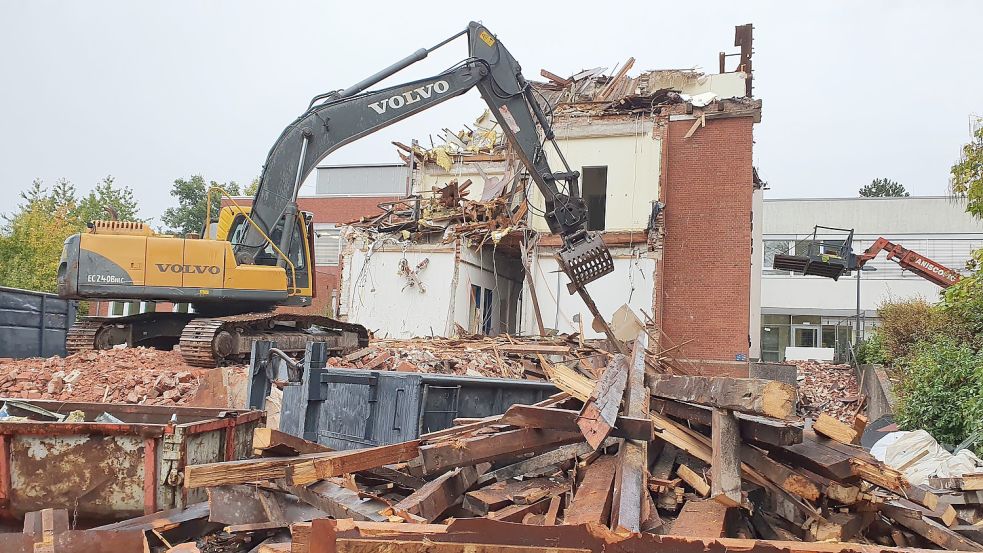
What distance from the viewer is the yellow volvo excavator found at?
11.2 metres

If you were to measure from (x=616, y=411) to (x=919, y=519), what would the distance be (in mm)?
2023

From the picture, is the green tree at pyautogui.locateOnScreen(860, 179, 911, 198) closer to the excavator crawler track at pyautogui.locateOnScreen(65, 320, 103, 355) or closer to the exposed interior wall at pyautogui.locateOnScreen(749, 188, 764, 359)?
the exposed interior wall at pyautogui.locateOnScreen(749, 188, 764, 359)

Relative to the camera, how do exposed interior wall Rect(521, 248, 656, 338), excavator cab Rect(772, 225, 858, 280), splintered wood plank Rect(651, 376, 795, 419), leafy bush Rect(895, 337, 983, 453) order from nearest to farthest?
splintered wood plank Rect(651, 376, 795, 419) < leafy bush Rect(895, 337, 983, 453) < exposed interior wall Rect(521, 248, 656, 338) < excavator cab Rect(772, 225, 858, 280)

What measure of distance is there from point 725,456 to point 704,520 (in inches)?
23.5

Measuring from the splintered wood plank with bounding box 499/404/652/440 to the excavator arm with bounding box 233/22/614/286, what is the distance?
330 inches

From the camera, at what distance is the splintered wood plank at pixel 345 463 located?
4.16 metres

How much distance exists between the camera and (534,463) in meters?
4.79

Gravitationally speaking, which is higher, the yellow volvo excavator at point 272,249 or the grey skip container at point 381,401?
the yellow volvo excavator at point 272,249

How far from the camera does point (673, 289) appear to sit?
20.3 meters

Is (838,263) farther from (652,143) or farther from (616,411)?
(616,411)

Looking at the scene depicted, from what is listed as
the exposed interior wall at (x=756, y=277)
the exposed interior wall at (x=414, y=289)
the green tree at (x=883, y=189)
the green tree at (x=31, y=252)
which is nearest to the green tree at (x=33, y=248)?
the green tree at (x=31, y=252)

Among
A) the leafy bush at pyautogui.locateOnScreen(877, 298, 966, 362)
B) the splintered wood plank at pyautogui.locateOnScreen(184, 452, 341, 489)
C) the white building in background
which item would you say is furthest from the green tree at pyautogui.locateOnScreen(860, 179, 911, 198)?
the splintered wood plank at pyautogui.locateOnScreen(184, 452, 341, 489)

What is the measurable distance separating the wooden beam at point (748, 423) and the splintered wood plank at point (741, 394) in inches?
6.7

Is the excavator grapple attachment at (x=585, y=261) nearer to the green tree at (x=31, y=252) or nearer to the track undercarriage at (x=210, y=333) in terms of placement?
the track undercarriage at (x=210, y=333)
